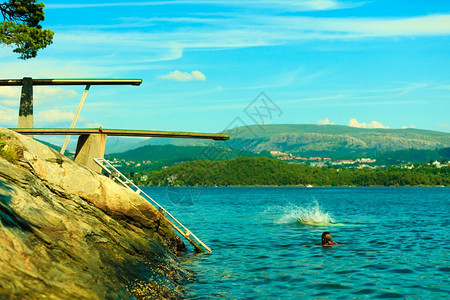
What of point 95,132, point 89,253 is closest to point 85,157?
point 95,132

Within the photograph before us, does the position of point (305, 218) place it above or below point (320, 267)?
below

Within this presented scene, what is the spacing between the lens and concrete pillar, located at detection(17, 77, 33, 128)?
67.4 feet

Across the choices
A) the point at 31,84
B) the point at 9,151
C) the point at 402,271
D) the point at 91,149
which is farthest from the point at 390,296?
the point at 31,84

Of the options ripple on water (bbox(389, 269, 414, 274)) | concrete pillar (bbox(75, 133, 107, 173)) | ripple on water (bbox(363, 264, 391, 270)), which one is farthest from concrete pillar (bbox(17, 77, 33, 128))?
ripple on water (bbox(389, 269, 414, 274))

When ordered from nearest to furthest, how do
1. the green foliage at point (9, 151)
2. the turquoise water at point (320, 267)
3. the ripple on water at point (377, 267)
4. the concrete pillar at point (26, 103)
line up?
the green foliage at point (9, 151) → the turquoise water at point (320, 267) → the ripple on water at point (377, 267) → the concrete pillar at point (26, 103)

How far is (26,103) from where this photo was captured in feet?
68.1

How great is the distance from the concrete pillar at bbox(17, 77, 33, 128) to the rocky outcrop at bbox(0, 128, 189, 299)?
5168 millimetres

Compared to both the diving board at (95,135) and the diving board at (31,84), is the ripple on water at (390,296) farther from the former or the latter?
the diving board at (31,84)

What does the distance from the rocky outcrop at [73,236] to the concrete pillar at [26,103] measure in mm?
5168

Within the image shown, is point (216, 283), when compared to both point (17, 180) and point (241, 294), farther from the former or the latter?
point (17, 180)

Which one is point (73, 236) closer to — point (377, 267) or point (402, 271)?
point (377, 267)

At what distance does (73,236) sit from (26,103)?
1133cm

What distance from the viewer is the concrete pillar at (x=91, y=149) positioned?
20375 millimetres

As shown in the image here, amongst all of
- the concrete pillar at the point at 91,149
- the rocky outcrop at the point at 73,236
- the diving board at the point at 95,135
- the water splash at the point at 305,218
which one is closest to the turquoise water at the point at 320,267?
the rocky outcrop at the point at 73,236
